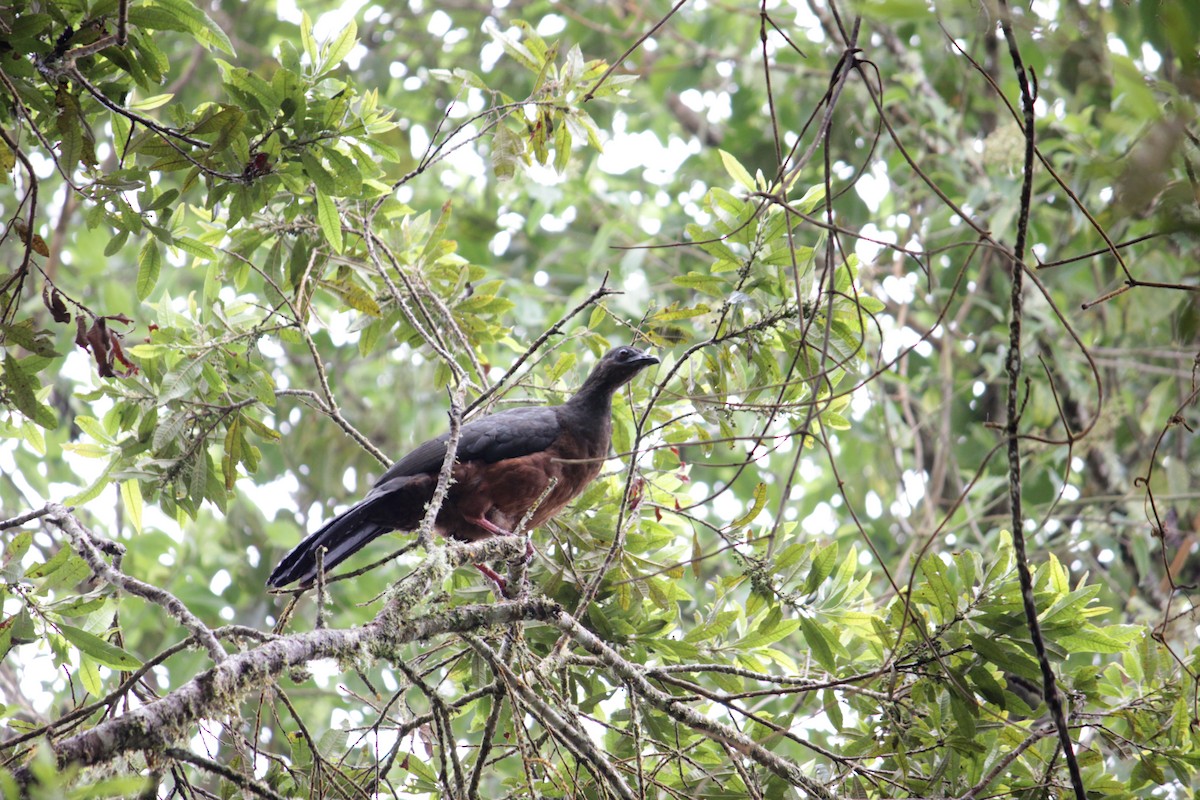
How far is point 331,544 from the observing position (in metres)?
4.32

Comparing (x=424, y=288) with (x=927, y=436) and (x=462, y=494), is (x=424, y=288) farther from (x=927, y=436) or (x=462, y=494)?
(x=927, y=436)

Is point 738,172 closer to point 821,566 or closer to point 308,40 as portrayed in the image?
point 821,566

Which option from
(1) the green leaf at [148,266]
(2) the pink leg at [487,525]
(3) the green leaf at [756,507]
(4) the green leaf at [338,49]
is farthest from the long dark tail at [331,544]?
(4) the green leaf at [338,49]

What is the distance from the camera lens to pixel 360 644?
2742 mm

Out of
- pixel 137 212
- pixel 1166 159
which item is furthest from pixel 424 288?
pixel 1166 159

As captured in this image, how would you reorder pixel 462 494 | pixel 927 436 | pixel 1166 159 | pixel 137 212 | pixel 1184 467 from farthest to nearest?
pixel 927 436
pixel 1184 467
pixel 462 494
pixel 137 212
pixel 1166 159

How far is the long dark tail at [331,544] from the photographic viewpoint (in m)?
3.94

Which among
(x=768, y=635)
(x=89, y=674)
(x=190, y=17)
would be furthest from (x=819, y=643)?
(x=190, y=17)

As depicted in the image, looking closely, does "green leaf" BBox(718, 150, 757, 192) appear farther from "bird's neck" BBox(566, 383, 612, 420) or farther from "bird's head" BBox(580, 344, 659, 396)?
"bird's neck" BBox(566, 383, 612, 420)

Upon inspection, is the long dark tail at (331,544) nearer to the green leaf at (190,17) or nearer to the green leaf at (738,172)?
the green leaf at (190,17)

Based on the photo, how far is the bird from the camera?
4410 millimetres

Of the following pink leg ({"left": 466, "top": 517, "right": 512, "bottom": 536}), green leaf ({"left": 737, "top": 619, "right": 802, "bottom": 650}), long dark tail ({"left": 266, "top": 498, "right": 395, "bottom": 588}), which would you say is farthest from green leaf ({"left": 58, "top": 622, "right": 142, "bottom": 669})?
green leaf ({"left": 737, "top": 619, "right": 802, "bottom": 650})

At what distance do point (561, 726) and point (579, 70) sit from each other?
2573 millimetres

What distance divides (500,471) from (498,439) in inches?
7.4
